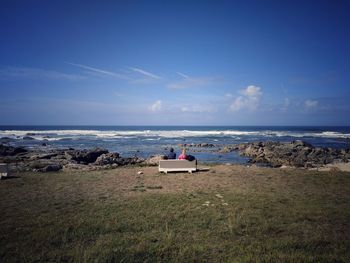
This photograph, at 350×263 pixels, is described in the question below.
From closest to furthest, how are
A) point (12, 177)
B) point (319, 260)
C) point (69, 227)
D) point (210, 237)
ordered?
point (319, 260), point (210, 237), point (69, 227), point (12, 177)

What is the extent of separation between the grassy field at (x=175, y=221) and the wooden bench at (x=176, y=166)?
229 cm

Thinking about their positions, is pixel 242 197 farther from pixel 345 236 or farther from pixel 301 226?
pixel 345 236

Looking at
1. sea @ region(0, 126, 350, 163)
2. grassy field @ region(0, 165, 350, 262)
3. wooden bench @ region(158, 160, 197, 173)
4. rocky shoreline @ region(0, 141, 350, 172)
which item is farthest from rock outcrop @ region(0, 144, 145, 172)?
sea @ region(0, 126, 350, 163)


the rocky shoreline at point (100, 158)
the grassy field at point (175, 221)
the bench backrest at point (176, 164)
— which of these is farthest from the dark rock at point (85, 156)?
the bench backrest at point (176, 164)

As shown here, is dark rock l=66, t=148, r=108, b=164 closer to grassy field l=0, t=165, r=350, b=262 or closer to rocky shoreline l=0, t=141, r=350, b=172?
rocky shoreline l=0, t=141, r=350, b=172

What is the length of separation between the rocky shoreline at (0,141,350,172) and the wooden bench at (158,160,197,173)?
297 cm

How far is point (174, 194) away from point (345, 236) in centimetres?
511

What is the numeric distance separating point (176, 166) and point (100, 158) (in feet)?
29.9

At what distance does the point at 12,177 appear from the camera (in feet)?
40.3

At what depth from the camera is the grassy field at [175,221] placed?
190 inches

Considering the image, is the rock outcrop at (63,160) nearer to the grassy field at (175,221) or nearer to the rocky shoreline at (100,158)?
the rocky shoreline at (100,158)

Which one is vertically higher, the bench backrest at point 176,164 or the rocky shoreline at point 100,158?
the bench backrest at point 176,164


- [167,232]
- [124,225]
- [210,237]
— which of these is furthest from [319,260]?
[124,225]

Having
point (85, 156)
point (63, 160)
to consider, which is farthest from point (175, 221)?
point (85, 156)
